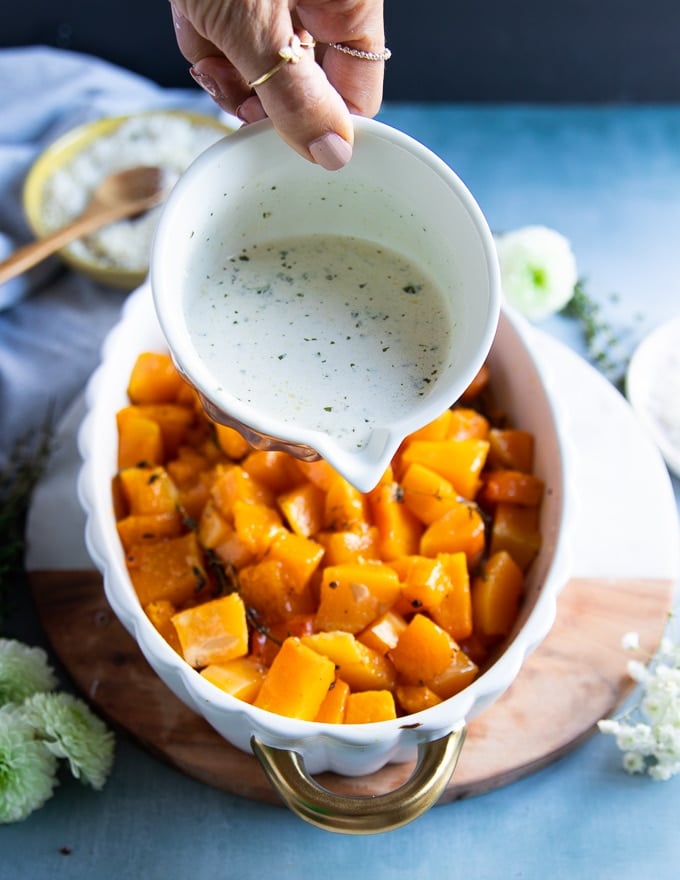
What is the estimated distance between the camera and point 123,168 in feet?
8.22

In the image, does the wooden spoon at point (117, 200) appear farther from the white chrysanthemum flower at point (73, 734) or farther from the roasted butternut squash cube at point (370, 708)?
the roasted butternut squash cube at point (370, 708)

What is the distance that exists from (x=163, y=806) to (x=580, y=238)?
175 cm

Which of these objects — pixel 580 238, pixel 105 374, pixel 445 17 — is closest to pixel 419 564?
pixel 105 374

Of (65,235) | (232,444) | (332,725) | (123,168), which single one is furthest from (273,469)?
(123,168)

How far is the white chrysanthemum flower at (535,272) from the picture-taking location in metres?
2.20

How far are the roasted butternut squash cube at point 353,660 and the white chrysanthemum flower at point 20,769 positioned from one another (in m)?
0.49

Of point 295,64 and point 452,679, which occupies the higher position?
point 295,64

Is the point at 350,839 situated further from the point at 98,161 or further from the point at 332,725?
the point at 98,161

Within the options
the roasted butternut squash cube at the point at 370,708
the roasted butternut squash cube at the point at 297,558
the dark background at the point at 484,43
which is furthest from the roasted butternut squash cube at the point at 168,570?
the dark background at the point at 484,43

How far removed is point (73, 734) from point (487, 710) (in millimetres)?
701

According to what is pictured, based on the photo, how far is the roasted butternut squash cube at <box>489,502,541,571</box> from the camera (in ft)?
5.62

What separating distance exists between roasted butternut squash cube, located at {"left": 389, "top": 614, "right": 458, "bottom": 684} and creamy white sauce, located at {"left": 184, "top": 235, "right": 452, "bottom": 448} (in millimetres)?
376

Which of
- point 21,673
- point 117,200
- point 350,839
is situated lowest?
point 350,839

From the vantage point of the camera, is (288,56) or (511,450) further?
(511,450)
